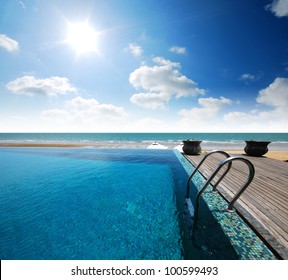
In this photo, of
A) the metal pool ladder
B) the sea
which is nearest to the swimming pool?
the metal pool ladder

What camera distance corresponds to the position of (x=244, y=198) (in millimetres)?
4070

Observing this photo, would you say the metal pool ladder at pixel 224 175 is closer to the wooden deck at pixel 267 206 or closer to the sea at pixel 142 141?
the wooden deck at pixel 267 206

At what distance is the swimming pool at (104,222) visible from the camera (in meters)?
2.90

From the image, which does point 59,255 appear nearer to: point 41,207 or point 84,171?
point 41,207

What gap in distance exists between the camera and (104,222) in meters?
4.05

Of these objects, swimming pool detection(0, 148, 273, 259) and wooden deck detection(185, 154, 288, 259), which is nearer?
wooden deck detection(185, 154, 288, 259)

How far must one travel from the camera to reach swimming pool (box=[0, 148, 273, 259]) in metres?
2.90

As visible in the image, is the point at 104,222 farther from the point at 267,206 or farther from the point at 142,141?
the point at 142,141

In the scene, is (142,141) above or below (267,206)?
above

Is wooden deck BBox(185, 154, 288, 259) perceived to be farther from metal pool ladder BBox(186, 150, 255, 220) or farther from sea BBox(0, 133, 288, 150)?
sea BBox(0, 133, 288, 150)

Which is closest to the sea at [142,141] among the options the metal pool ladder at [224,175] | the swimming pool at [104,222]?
the swimming pool at [104,222]

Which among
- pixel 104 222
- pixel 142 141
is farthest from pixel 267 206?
pixel 142 141
